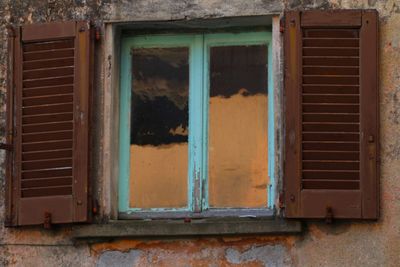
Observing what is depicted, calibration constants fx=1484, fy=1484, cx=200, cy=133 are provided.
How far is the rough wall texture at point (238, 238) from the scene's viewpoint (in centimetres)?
977

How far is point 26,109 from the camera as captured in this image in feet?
34.0

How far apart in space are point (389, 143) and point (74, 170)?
214cm

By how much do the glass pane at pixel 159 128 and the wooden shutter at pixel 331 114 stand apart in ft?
2.70

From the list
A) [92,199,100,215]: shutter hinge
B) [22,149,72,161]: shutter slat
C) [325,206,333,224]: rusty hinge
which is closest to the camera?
[325,206,333,224]: rusty hinge

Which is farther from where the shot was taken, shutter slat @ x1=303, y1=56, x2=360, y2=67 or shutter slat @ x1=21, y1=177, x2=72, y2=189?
shutter slat @ x1=21, y1=177, x2=72, y2=189

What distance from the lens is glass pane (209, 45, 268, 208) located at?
10.2 metres

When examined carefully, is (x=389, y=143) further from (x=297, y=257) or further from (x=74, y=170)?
(x=74, y=170)

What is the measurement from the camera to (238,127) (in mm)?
10266

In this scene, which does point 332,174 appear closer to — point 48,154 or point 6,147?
point 48,154

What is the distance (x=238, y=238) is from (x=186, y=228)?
353 millimetres

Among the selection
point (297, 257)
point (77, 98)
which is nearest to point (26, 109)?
point (77, 98)

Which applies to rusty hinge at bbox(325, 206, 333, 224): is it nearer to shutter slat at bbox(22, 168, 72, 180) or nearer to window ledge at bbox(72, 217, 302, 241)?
window ledge at bbox(72, 217, 302, 241)

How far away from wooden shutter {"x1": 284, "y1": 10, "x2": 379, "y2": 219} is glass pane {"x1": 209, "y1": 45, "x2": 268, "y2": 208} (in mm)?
333

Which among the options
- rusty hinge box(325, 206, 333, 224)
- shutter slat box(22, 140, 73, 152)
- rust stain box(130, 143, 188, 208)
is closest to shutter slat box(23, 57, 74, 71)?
shutter slat box(22, 140, 73, 152)
